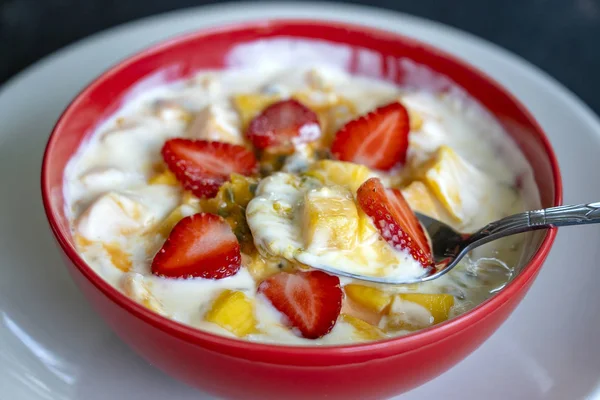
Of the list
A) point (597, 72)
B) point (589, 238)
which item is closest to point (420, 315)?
point (589, 238)

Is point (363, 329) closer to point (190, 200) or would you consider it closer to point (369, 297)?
point (369, 297)

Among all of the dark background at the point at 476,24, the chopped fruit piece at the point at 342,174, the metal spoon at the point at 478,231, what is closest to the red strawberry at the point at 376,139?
the chopped fruit piece at the point at 342,174

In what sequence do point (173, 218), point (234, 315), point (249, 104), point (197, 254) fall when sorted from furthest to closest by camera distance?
1. point (249, 104)
2. point (173, 218)
3. point (197, 254)
4. point (234, 315)

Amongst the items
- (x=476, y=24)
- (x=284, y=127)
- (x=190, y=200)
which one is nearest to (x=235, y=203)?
(x=190, y=200)

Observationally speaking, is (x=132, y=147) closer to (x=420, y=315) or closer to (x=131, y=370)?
(x=131, y=370)

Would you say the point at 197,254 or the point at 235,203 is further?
the point at 235,203

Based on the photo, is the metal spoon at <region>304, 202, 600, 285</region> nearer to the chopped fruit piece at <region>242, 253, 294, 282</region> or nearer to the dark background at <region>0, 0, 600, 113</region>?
the chopped fruit piece at <region>242, 253, 294, 282</region>
